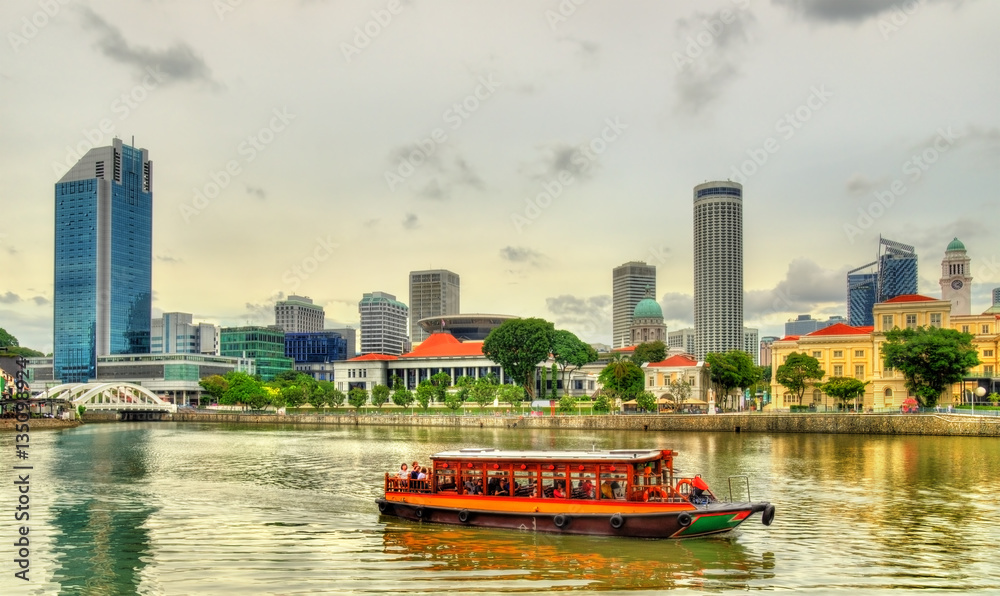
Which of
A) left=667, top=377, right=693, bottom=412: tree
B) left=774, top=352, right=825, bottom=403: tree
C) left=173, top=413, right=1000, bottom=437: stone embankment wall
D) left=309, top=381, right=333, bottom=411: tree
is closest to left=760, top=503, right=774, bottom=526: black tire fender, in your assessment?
left=173, top=413, right=1000, bottom=437: stone embankment wall

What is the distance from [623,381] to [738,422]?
27106mm

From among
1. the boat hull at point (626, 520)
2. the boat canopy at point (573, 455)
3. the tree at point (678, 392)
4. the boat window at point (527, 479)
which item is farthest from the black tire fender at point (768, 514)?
the tree at point (678, 392)

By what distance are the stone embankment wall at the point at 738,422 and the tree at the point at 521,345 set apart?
2342 centimetres

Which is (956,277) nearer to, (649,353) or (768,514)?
(649,353)

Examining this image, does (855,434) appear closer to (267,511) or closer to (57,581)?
(267,511)

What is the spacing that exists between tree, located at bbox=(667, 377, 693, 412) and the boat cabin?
85765 millimetres

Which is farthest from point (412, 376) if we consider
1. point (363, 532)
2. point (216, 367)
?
point (363, 532)

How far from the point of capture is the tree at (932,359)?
294ft

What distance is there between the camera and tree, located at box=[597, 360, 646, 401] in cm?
11738

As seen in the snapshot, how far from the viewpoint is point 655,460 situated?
29.3 m

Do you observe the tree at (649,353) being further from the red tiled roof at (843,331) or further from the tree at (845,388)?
the tree at (845,388)

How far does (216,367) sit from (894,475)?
177 meters

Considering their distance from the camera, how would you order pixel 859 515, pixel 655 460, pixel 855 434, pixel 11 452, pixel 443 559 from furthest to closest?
pixel 855 434 → pixel 11 452 → pixel 859 515 → pixel 655 460 → pixel 443 559

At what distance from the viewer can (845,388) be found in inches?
3986
